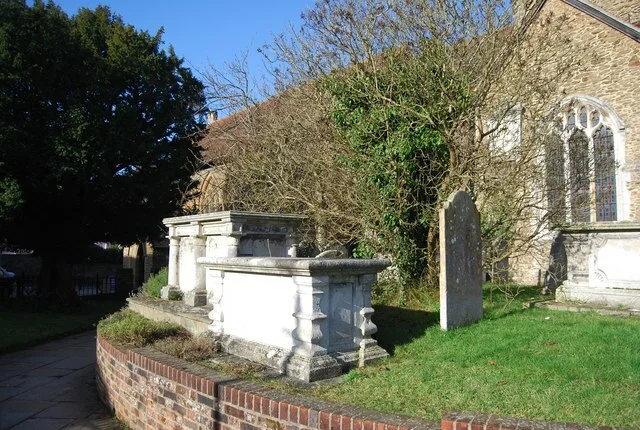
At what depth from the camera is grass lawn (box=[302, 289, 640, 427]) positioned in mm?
3854

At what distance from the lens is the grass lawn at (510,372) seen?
3.85 metres

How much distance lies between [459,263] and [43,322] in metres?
12.7

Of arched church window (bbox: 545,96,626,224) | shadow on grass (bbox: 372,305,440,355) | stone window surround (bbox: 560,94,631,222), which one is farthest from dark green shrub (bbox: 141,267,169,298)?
stone window surround (bbox: 560,94,631,222)

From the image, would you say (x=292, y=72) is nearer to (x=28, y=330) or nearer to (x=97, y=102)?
(x=97, y=102)

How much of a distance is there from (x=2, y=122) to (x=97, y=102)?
3.14 metres

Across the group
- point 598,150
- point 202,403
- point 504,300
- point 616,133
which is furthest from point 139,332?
point 616,133

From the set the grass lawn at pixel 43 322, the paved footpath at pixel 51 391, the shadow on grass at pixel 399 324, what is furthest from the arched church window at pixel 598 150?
the grass lawn at pixel 43 322

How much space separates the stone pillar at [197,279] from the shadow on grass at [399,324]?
10.1 ft

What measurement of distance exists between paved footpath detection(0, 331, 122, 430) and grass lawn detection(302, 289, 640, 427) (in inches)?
140

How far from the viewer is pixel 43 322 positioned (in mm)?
14547

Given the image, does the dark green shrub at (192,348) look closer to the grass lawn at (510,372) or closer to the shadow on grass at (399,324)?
the grass lawn at (510,372)

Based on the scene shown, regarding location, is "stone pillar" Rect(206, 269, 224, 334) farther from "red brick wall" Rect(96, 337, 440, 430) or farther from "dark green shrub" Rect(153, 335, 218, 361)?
"red brick wall" Rect(96, 337, 440, 430)

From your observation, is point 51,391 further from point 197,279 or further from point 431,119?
point 431,119

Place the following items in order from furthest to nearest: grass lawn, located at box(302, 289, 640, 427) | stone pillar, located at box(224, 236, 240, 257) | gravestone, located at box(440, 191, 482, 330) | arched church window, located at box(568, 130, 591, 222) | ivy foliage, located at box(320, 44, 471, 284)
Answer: arched church window, located at box(568, 130, 591, 222) < ivy foliage, located at box(320, 44, 471, 284) < stone pillar, located at box(224, 236, 240, 257) < gravestone, located at box(440, 191, 482, 330) < grass lawn, located at box(302, 289, 640, 427)
